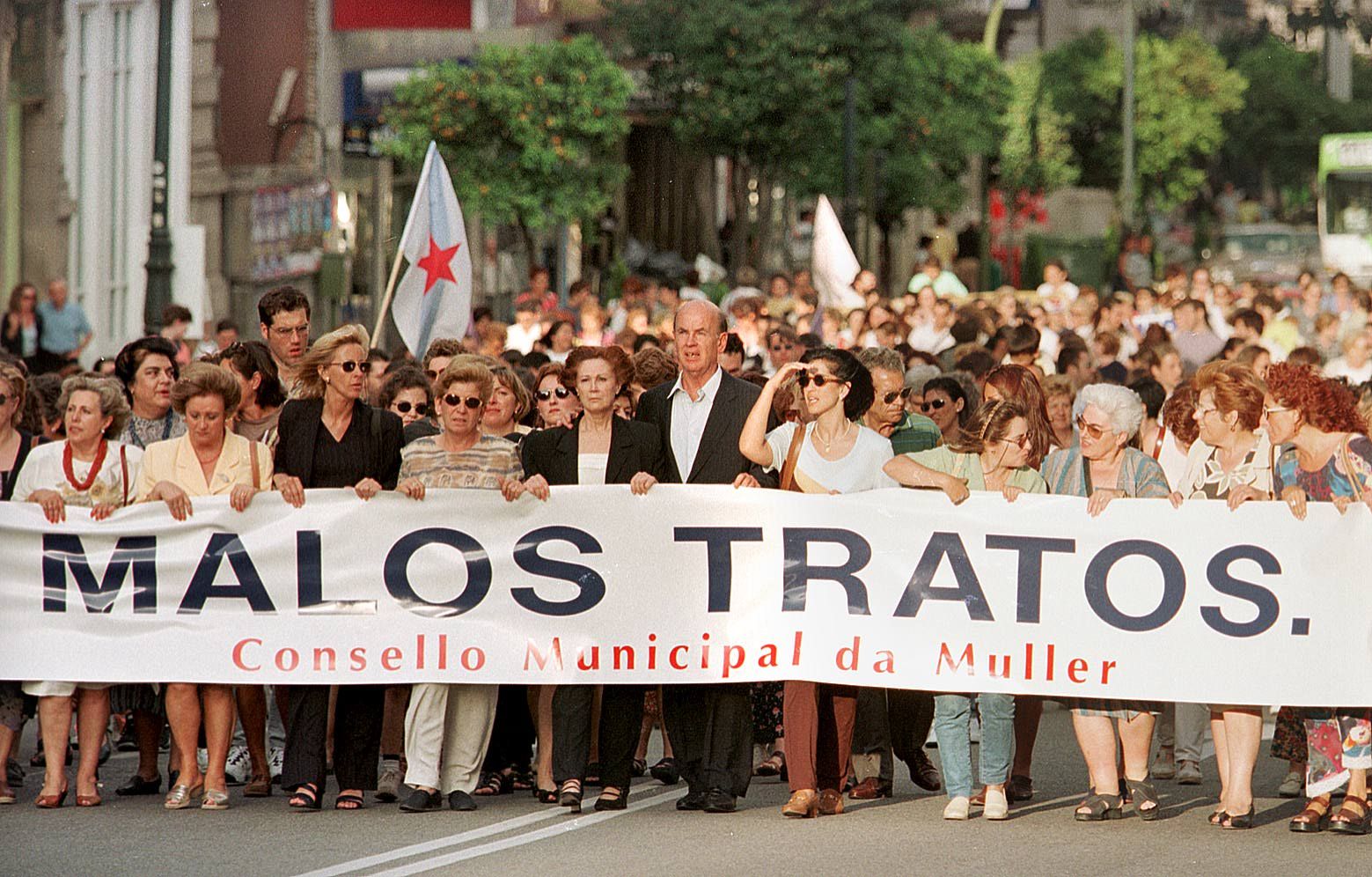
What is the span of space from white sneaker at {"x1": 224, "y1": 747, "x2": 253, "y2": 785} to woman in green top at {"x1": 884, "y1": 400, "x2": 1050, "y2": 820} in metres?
2.77

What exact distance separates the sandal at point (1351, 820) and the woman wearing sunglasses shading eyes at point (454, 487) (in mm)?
3188

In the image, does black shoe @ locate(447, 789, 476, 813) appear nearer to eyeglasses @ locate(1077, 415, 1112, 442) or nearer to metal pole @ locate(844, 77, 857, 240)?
eyeglasses @ locate(1077, 415, 1112, 442)

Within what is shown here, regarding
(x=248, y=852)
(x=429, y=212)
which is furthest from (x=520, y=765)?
(x=429, y=212)

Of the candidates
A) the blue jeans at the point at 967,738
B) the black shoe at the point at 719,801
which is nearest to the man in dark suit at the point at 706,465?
the black shoe at the point at 719,801

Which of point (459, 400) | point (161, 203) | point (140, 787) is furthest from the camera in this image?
point (161, 203)

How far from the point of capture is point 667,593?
404 inches

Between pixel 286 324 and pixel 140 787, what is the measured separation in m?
2.26

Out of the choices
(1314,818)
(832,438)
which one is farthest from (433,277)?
(1314,818)

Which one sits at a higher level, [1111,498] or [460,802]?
[1111,498]

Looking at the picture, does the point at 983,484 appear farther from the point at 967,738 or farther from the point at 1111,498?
the point at 967,738

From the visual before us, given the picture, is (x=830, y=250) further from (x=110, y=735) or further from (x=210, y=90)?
(x=110, y=735)

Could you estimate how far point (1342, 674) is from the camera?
32.0ft

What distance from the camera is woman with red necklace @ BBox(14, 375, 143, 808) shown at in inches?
402

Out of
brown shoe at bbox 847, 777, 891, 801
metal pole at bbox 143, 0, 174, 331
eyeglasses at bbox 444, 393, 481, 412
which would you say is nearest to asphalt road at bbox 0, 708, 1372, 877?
brown shoe at bbox 847, 777, 891, 801
